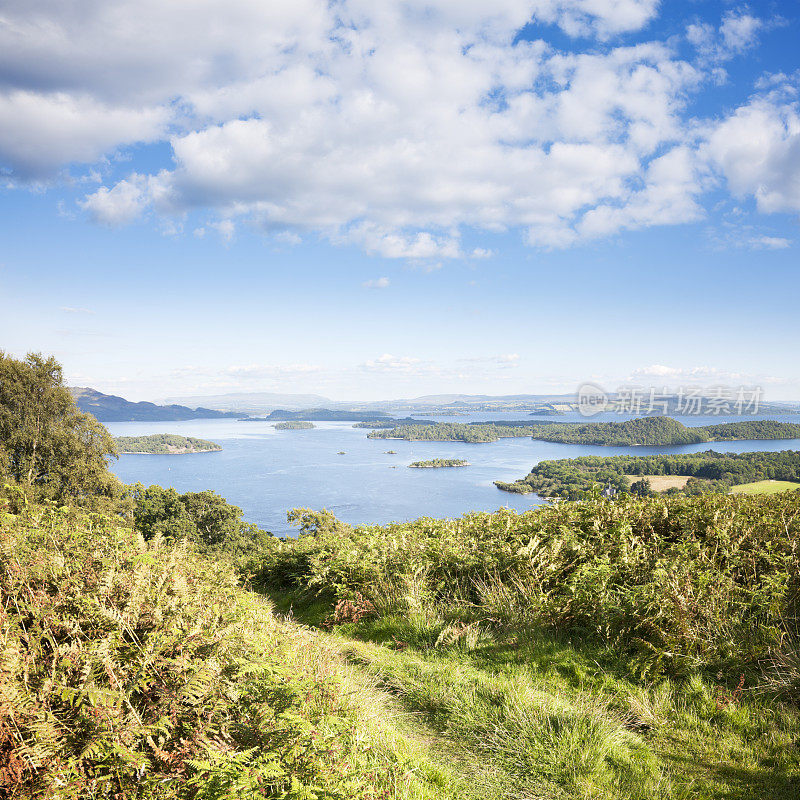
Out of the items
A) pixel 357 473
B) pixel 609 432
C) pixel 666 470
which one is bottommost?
pixel 357 473

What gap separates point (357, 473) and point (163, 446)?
60.1m

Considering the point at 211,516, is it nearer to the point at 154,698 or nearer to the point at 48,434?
the point at 48,434

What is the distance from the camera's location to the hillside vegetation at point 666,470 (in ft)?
186

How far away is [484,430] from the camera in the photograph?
177625 mm

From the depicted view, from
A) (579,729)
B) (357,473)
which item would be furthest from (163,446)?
(579,729)

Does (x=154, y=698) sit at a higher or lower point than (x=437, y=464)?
higher

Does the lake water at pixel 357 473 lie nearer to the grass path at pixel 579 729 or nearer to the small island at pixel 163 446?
the small island at pixel 163 446

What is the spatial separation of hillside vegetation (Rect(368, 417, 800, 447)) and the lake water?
5309mm

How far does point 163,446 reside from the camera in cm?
12656

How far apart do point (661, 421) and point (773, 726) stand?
155458mm

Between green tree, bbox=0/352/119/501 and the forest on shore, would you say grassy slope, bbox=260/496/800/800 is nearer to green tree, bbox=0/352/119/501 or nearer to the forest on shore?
the forest on shore

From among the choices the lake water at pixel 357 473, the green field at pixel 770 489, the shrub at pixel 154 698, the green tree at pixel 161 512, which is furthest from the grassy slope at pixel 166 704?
the lake water at pixel 357 473

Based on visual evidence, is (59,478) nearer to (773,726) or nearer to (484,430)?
(773,726)

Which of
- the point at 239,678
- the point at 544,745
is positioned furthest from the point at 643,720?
the point at 239,678
